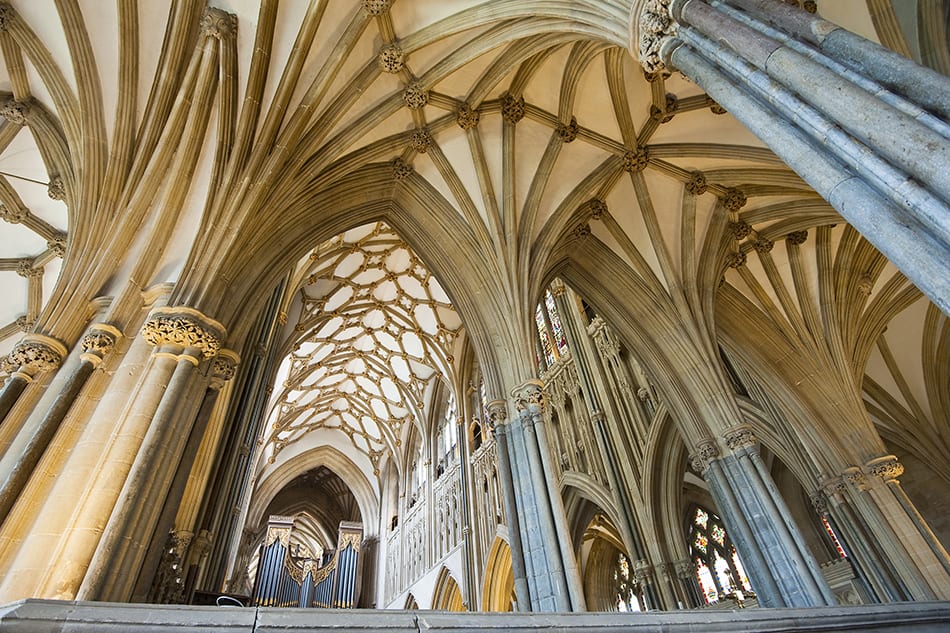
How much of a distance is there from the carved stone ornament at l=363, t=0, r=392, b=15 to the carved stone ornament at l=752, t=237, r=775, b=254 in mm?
7742

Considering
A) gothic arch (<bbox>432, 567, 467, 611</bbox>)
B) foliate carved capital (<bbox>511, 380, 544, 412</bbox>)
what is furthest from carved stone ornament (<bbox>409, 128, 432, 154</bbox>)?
gothic arch (<bbox>432, 567, 467, 611</bbox>)

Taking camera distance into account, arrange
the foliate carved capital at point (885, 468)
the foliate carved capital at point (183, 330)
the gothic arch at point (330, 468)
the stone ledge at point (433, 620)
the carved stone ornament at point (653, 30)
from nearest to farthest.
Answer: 1. the stone ledge at point (433, 620)
2. the carved stone ornament at point (653, 30)
3. the foliate carved capital at point (183, 330)
4. the foliate carved capital at point (885, 468)
5. the gothic arch at point (330, 468)

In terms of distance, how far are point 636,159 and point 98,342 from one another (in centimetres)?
817

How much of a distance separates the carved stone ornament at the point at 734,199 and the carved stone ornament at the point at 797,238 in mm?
1545

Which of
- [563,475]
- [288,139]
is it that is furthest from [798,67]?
[563,475]

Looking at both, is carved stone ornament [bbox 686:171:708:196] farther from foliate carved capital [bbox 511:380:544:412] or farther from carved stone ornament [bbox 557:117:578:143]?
foliate carved capital [bbox 511:380:544:412]

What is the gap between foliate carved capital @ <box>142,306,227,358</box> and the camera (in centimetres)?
475

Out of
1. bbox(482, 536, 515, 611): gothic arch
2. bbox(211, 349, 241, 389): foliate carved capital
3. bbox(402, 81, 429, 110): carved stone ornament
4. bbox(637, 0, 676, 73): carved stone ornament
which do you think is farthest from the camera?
bbox(482, 536, 515, 611): gothic arch

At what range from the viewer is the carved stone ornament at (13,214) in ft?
28.2

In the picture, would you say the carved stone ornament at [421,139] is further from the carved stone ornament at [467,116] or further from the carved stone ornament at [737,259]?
the carved stone ornament at [737,259]

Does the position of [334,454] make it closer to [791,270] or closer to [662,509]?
[662,509]

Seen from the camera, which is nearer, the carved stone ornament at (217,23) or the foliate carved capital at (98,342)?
the foliate carved capital at (98,342)

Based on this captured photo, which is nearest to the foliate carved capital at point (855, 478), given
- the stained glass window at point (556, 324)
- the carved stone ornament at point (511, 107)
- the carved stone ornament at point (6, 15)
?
the stained glass window at point (556, 324)

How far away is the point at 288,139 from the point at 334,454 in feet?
56.6
